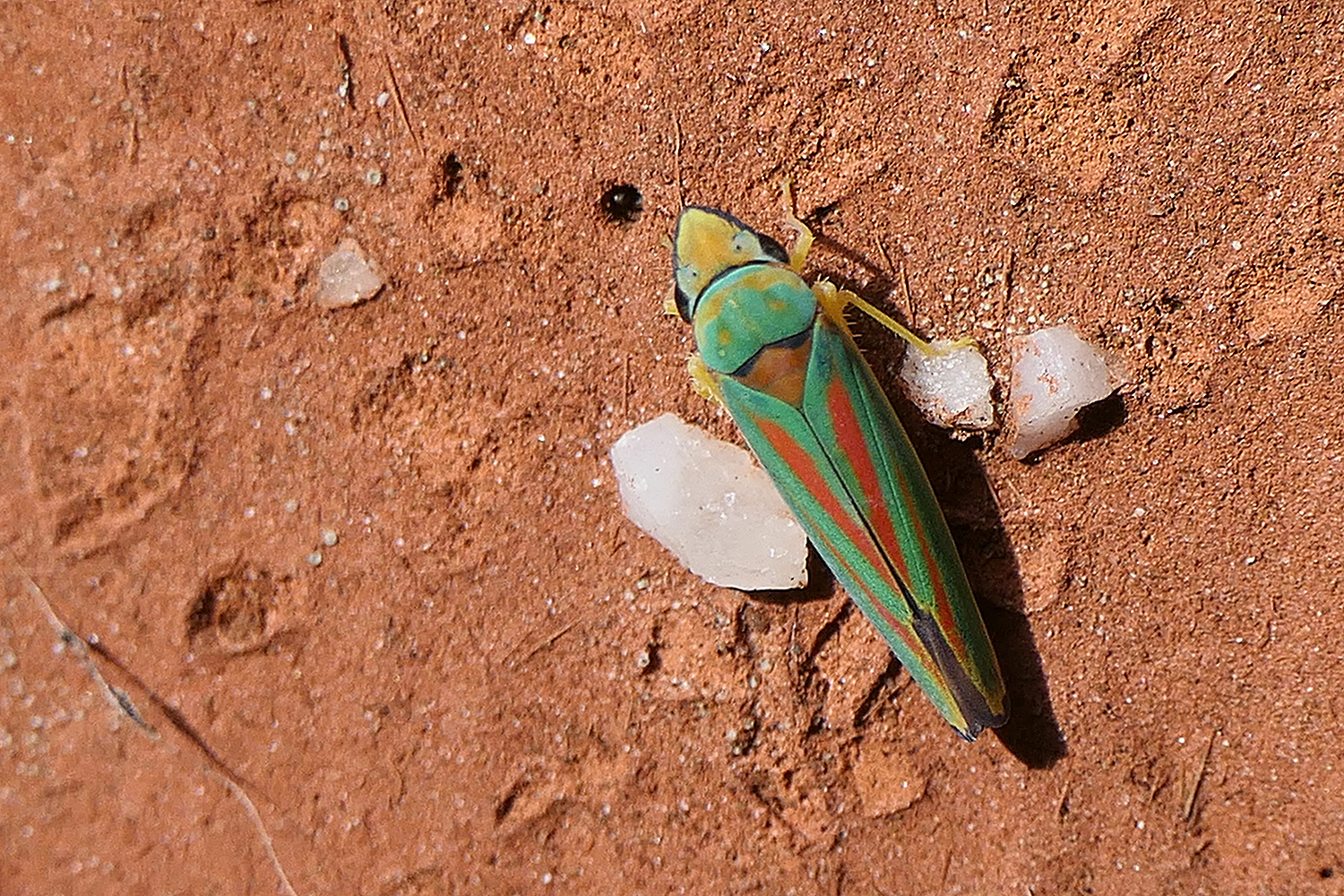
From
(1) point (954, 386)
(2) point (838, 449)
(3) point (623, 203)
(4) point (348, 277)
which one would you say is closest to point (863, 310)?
(1) point (954, 386)

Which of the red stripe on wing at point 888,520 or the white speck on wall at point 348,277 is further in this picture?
the white speck on wall at point 348,277

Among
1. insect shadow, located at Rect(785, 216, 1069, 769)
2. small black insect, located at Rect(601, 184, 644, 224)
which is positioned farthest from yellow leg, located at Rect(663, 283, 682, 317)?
insect shadow, located at Rect(785, 216, 1069, 769)

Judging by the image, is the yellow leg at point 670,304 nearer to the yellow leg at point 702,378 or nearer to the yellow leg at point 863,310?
the yellow leg at point 702,378

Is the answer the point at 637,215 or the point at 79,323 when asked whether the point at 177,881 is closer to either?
the point at 79,323

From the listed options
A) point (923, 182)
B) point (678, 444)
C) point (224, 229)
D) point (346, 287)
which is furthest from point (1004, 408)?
point (224, 229)

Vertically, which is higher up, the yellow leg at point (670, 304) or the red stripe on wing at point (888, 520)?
the yellow leg at point (670, 304)

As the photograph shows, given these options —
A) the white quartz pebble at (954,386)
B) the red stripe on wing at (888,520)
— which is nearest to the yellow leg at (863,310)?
the white quartz pebble at (954,386)
